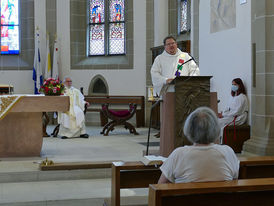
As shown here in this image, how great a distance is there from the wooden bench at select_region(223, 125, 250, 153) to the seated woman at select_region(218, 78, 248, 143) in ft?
0.39

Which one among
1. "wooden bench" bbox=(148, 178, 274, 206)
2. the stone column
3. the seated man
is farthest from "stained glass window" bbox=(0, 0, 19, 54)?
"wooden bench" bbox=(148, 178, 274, 206)

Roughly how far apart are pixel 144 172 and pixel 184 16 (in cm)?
927

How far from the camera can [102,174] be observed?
6.88 m

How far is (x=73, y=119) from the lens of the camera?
35.7 feet

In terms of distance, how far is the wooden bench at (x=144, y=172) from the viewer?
4.21 metres

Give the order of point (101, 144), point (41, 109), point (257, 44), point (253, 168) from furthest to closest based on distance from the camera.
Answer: point (101, 144) < point (257, 44) < point (41, 109) < point (253, 168)

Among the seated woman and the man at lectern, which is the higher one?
the man at lectern

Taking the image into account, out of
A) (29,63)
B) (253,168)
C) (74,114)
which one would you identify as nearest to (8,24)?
(29,63)

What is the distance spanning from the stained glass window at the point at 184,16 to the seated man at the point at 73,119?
374 cm

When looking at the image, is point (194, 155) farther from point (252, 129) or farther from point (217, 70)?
point (217, 70)

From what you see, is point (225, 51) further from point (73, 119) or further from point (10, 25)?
point (10, 25)

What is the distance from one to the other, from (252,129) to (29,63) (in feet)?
27.5

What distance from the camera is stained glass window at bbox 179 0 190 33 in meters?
12.9

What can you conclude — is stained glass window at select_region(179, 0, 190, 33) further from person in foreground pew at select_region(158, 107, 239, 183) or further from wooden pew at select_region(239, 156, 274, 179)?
person in foreground pew at select_region(158, 107, 239, 183)
